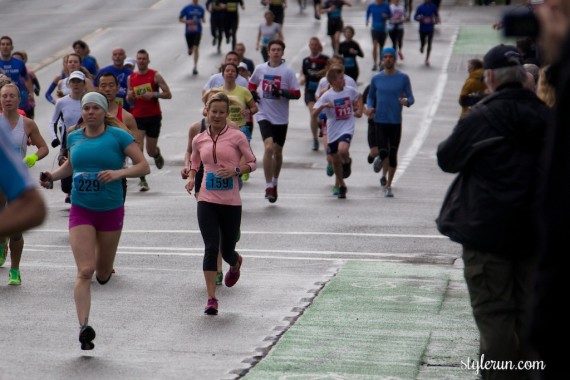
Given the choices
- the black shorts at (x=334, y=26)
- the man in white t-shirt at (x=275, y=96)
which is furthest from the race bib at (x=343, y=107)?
the black shorts at (x=334, y=26)

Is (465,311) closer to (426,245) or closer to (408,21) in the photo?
(426,245)

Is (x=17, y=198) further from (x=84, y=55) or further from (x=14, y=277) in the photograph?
(x=84, y=55)

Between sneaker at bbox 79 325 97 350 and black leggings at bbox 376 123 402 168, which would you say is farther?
black leggings at bbox 376 123 402 168

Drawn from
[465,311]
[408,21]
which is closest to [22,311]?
[465,311]

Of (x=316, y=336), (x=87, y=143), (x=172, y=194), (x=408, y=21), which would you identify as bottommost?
(x=408, y=21)

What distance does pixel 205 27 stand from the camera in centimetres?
4588

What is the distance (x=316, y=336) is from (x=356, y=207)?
7.82 m

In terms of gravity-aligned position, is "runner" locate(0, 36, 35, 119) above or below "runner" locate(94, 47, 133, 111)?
below

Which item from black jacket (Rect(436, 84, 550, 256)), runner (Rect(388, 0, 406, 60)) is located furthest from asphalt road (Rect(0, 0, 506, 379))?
runner (Rect(388, 0, 406, 60))

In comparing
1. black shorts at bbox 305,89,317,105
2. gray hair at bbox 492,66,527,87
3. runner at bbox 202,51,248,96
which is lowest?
black shorts at bbox 305,89,317,105

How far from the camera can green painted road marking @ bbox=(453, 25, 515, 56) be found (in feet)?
136

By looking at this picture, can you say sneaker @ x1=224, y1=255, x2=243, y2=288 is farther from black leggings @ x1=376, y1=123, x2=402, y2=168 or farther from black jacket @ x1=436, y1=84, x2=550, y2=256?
black leggings @ x1=376, y1=123, x2=402, y2=168

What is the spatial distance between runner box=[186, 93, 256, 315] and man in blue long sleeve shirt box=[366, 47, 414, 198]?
728 cm

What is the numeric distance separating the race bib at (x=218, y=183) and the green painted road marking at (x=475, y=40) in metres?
29.9
